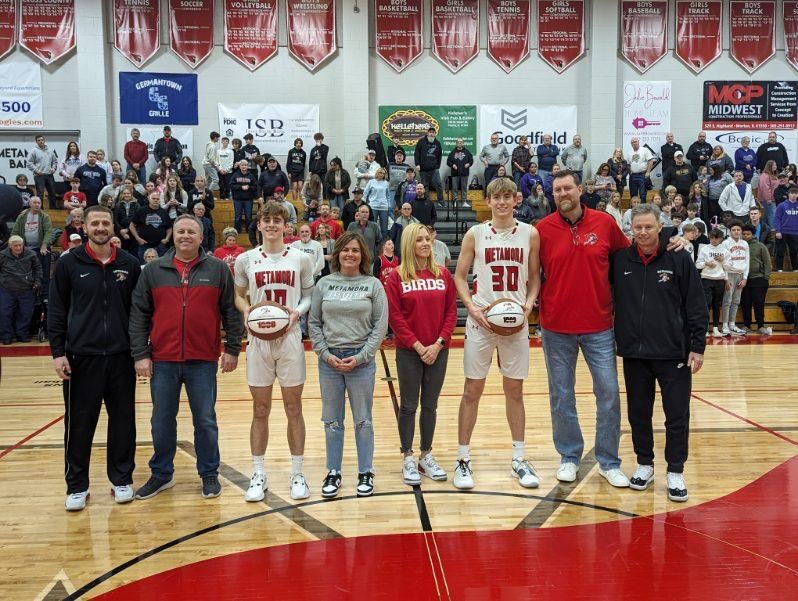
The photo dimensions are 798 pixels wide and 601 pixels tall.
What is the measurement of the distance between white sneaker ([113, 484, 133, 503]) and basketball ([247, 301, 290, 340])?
134 cm

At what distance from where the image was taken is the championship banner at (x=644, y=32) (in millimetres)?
18219

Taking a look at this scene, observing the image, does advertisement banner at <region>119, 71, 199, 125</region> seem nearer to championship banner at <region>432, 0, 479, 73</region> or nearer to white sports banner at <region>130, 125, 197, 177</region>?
white sports banner at <region>130, 125, 197, 177</region>

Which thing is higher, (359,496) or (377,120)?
(377,120)

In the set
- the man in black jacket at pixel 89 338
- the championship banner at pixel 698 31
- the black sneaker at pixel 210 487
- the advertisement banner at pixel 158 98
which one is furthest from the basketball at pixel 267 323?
the championship banner at pixel 698 31

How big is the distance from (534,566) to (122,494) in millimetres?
2665

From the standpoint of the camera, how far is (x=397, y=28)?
18.0m

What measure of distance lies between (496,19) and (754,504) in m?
A: 16.0

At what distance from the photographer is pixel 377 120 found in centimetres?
1817

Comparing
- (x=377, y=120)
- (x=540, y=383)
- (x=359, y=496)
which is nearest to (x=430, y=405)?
(x=359, y=496)

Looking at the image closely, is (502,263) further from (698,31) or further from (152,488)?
(698,31)

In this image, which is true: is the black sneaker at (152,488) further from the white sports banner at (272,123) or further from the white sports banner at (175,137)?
the white sports banner at (272,123)

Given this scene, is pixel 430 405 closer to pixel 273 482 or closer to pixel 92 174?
pixel 273 482

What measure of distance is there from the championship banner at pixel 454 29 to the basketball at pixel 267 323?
1509 centimetres

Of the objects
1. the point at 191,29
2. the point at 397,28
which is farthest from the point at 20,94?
the point at 397,28
